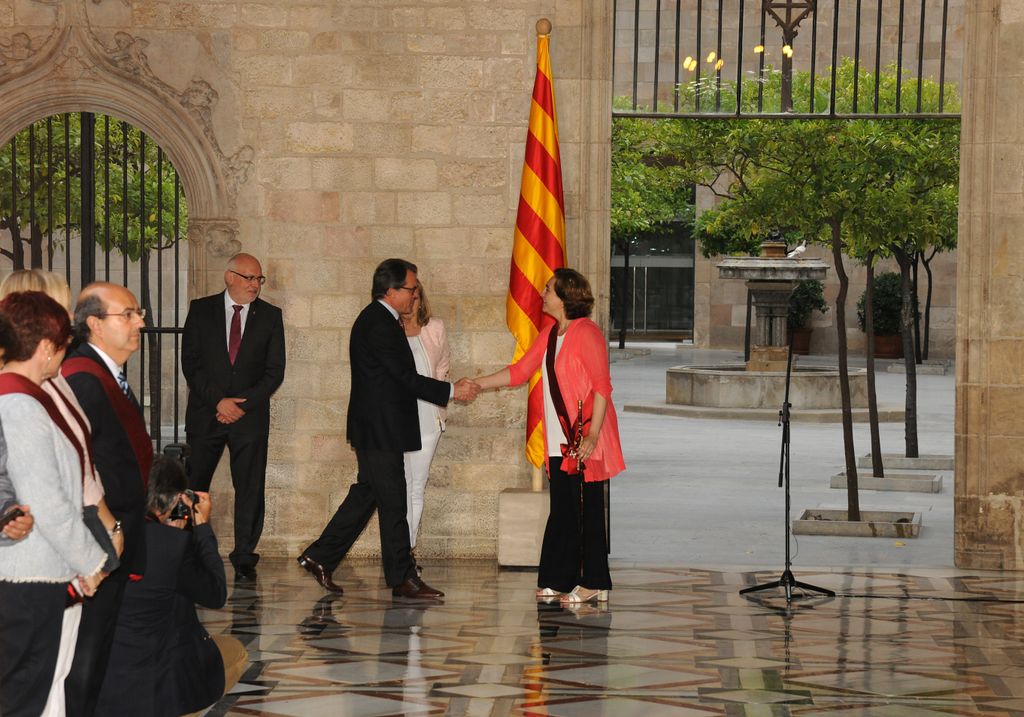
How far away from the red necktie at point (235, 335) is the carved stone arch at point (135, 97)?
67 cm

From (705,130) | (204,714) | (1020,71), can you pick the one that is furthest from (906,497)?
(204,714)

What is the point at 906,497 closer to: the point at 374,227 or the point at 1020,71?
the point at 1020,71

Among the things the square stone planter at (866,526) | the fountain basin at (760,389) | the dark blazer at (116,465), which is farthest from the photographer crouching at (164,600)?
the fountain basin at (760,389)

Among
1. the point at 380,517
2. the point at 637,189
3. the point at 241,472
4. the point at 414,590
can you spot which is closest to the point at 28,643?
the point at 380,517

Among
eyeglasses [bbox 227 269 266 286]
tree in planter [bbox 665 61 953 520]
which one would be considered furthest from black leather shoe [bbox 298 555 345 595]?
tree in planter [bbox 665 61 953 520]

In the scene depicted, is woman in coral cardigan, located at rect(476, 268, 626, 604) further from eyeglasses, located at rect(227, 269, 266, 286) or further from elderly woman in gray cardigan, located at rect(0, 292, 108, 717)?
elderly woman in gray cardigan, located at rect(0, 292, 108, 717)

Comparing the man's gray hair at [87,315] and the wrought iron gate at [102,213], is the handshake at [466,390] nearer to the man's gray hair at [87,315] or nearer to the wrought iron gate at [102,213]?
the wrought iron gate at [102,213]

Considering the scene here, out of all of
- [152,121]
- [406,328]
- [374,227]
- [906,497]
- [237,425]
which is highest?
[152,121]

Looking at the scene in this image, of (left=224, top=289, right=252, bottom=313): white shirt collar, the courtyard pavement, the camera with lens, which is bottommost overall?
the courtyard pavement

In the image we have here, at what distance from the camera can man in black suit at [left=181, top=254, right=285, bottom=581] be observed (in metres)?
8.11

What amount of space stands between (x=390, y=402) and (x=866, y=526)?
4084 millimetres

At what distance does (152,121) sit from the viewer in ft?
28.6

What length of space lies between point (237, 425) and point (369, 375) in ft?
3.16

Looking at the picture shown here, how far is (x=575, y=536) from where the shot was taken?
7535 mm
